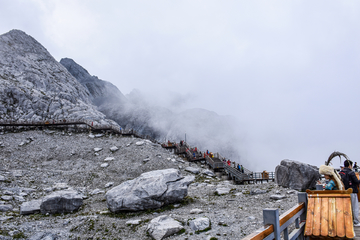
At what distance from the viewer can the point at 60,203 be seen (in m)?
17.4

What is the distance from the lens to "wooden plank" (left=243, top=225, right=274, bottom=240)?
10.2ft

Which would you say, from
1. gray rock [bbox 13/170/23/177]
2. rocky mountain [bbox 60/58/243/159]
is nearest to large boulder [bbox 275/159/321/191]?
gray rock [bbox 13/170/23/177]

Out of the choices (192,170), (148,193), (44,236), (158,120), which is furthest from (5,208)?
(158,120)

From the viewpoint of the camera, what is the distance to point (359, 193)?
8461mm

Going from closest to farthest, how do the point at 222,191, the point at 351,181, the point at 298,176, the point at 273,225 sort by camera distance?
the point at 273,225
the point at 351,181
the point at 298,176
the point at 222,191

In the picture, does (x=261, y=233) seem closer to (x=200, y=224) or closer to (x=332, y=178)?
(x=332, y=178)

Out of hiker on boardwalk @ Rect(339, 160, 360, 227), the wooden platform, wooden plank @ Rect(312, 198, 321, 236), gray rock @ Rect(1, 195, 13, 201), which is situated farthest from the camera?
gray rock @ Rect(1, 195, 13, 201)

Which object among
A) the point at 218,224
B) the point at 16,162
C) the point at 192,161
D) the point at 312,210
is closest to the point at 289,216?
the point at 312,210

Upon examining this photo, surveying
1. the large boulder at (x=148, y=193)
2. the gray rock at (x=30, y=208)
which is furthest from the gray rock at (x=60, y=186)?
the large boulder at (x=148, y=193)

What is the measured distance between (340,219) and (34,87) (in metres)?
81.3

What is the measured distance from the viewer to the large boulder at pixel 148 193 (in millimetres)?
16125

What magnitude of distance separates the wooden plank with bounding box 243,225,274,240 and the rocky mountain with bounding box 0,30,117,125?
5171 cm

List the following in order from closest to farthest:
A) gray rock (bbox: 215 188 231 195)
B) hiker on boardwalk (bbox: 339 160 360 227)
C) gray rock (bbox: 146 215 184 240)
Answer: hiker on boardwalk (bbox: 339 160 360 227) < gray rock (bbox: 146 215 184 240) < gray rock (bbox: 215 188 231 195)

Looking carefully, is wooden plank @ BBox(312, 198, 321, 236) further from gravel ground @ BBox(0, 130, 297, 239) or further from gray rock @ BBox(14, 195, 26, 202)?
gray rock @ BBox(14, 195, 26, 202)
